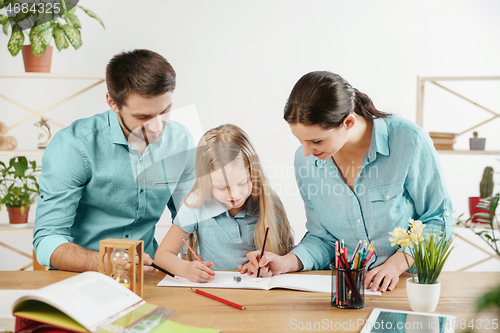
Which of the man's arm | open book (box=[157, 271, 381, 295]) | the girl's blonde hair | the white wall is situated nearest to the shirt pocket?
open book (box=[157, 271, 381, 295])

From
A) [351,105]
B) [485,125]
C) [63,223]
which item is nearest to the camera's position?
[351,105]

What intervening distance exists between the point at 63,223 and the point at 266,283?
0.73 metres

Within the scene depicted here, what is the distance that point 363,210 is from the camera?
4.41 ft

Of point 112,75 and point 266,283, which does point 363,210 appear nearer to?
point 266,283

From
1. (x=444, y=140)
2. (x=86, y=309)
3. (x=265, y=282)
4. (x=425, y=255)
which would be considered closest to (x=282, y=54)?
(x=444, y=140)

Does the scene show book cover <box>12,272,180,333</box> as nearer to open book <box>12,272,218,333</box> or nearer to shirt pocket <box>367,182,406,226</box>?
open book <box>12,272,218,333</box>

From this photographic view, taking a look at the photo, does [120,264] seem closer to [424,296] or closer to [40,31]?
[424,296]

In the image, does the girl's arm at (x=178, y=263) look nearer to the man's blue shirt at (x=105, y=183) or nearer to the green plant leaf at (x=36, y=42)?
the man's blue shirt at (x=105, y=183)

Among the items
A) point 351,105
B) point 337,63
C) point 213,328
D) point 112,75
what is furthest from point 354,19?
point 213,328

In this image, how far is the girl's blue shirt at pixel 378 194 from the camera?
1.27 metres

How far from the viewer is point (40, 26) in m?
2.26

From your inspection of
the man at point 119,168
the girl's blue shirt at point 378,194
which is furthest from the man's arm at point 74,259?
the girl's blue shirt at point 378,194

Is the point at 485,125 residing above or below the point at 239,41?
below

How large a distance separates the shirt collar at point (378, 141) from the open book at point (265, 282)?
0.40 m
